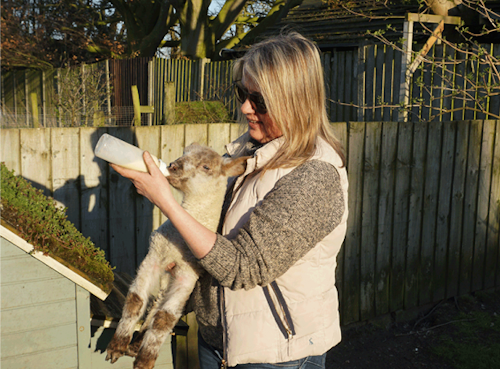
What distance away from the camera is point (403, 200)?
5133 mm

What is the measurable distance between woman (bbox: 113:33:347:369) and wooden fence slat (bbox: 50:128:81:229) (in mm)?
2115

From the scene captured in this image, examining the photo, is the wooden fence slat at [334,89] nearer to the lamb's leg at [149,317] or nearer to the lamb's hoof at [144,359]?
the lamb's leg at [149,317]

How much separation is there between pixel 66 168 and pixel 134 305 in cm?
196

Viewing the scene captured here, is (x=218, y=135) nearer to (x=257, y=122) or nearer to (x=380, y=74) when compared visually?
(x=257, y=122)

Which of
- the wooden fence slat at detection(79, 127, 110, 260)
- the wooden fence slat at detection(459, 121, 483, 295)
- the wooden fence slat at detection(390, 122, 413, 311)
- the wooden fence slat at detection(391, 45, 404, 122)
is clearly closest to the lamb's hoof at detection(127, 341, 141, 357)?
the wooden fence slat at detection(79, 127, 110, 260)

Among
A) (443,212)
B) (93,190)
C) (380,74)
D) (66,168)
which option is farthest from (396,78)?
(66,168)

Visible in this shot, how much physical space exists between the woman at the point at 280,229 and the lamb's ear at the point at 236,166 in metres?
0.13

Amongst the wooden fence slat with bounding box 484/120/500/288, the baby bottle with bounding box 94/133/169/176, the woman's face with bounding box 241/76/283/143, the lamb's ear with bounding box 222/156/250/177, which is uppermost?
the woman's face with bounding box 241/76/283/143

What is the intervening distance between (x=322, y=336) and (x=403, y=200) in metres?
3.46

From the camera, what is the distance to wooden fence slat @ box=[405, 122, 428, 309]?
5137 mm

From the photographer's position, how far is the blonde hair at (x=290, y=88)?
1.99m

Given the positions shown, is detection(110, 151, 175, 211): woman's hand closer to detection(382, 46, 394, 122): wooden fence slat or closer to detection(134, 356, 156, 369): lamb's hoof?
detection(134, 356, 156, 369): lamb's hoof

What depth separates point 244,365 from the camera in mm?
2008

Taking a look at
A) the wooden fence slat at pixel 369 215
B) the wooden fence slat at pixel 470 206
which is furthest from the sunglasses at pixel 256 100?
the wooden fence slat at pixel 470 206
